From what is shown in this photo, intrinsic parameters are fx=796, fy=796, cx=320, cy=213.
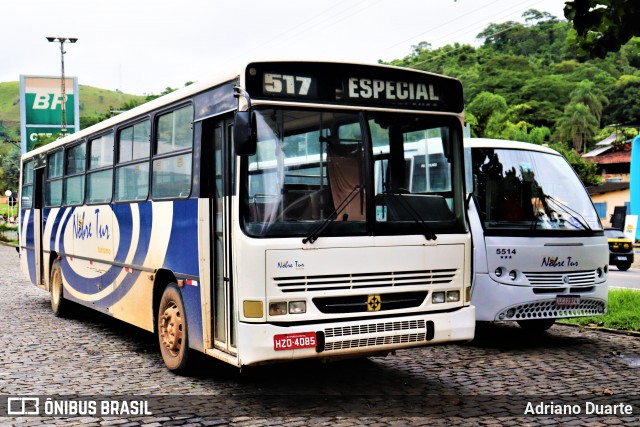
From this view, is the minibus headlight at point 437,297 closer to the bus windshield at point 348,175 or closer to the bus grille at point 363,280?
the bus grille at point 363,280

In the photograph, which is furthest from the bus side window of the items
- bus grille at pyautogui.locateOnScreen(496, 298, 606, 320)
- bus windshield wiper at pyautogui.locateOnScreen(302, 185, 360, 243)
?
bus grille at pyautogui.locateOnScreen(496, 298, 606, 320)

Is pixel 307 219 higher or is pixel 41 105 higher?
pixel 41 105

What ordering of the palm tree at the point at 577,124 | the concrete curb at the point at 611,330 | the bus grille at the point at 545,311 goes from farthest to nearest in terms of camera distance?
the palm tree at the point at 577,124 < the concrete curb at the point at 611,330 < the bus grille at the point at 545,311

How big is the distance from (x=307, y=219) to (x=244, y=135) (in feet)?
2.97

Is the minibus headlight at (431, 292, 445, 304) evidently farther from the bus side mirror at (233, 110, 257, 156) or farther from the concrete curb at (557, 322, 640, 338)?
the concrete curb at (557, 322, 640, 338)

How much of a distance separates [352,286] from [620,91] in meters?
96.8

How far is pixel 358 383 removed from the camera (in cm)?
768

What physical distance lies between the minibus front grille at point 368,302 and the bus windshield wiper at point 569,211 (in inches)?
131

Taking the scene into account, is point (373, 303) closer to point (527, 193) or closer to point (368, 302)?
point (368, 302)

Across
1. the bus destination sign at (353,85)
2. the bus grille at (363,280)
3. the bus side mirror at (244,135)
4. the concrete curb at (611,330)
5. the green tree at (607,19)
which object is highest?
the green tree at (607,19)

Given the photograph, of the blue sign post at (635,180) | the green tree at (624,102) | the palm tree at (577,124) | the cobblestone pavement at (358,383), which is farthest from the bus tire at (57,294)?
the green tree at (624,102)

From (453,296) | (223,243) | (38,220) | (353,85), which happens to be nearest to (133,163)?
(223,243)

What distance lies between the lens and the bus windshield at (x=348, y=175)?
6.62m

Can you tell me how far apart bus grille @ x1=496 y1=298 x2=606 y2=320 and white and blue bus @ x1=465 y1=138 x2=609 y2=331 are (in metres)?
0.01
